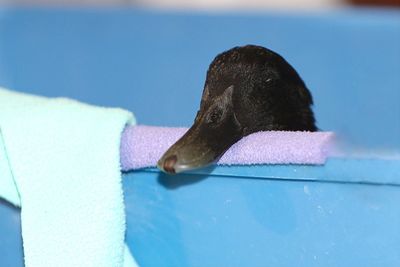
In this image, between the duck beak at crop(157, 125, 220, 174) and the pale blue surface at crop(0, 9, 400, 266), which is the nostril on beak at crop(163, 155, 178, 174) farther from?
the pale blue surface at crop(0, 9, 400, 266)

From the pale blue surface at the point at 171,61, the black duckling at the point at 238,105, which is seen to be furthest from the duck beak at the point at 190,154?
the pale blue surface at the point at 171,61

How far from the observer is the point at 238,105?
0.72m

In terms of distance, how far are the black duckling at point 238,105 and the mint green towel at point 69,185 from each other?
0.07 meters

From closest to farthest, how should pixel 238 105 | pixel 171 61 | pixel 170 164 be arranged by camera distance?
pixel 170 164 → pixel 238 105 → pixel 171 61

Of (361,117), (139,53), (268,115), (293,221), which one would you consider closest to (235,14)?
(139,53)

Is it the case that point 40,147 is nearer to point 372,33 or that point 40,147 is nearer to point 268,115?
point 268,115

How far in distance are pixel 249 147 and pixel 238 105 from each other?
7 centimetres

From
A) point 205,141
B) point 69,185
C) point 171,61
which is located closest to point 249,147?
point 205,141

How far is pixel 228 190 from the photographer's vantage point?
26.9 inches

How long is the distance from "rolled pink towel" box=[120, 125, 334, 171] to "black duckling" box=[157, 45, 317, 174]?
0.05 ft

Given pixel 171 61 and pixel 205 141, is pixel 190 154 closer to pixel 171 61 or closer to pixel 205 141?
pixel 205 141

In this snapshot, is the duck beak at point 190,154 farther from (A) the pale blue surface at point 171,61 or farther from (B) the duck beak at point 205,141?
(A) the pale blue surface at point 171,61

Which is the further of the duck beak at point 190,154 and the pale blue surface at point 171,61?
the pale blue surface at point 171,61

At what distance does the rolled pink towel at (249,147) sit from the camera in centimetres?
64
